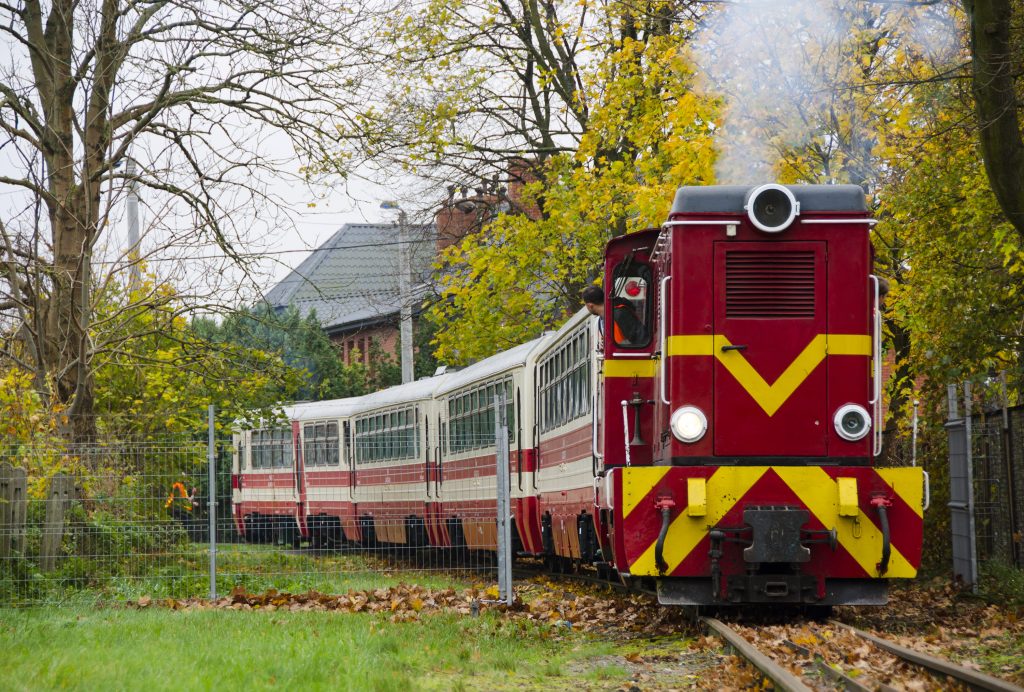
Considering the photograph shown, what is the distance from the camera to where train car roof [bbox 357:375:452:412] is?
73.6ft

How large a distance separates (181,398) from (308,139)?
6123 mm

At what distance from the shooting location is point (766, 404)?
987cm

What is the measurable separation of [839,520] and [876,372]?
1147mm

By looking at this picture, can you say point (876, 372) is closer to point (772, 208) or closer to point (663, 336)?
point (772, 208)

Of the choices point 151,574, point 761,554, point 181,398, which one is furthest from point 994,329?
point 181,398

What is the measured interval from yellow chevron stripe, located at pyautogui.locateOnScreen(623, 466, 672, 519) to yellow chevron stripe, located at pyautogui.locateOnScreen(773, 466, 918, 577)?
87 cm

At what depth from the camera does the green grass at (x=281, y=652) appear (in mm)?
7129

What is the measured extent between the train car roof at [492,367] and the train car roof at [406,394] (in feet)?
1.61

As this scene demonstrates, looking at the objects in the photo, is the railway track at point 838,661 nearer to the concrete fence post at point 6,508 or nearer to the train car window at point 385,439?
the concrete fence post at point 6,508

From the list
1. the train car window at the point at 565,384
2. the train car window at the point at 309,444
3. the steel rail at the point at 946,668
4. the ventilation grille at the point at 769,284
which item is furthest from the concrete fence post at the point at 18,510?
the train car window at the point at 309,444

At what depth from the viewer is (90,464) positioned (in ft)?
46.9

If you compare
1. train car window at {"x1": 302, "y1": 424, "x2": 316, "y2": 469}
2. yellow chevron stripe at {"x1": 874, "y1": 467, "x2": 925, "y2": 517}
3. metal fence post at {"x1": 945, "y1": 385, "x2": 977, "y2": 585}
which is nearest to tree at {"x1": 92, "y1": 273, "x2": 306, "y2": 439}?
train car window at {"x1": 302, "y1": 424, "x2": 316, "y2": 469}

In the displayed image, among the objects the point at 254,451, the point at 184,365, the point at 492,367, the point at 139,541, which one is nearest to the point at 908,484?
the point at 139,541

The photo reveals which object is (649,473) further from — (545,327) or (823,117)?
(545,327)
